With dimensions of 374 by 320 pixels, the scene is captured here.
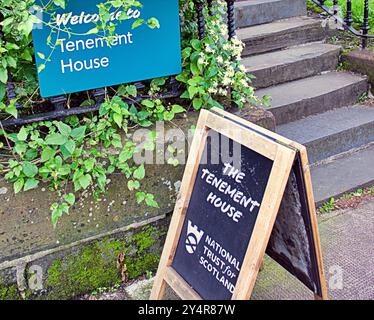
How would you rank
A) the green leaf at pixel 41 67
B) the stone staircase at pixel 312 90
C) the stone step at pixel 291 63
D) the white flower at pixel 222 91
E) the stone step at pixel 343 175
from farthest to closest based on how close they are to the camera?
the stone step at pixel 291 63, the stone staircase at pixel 312 90, the stone step at pixel 343 175, the white flower at pixel 222 91, the green leaf at pixel 41 67

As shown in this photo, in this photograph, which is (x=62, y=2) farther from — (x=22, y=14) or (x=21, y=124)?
(x=21, y=124)

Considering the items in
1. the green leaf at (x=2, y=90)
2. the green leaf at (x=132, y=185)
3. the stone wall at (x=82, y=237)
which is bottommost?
the stone wall at (x=82, y=237)

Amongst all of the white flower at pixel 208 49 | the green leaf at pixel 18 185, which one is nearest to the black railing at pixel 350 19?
the white flower at pixel 208 49

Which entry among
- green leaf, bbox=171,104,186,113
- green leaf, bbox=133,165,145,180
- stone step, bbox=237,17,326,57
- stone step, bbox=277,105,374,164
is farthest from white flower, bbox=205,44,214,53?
stone step, bbox=237,17,326,57

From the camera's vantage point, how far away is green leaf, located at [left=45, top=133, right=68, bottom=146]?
7.57ft

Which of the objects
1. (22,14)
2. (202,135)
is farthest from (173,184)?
(22,14)

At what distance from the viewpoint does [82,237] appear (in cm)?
253

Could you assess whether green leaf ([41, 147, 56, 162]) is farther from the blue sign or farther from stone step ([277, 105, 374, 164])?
stone step ([277, 105, 374, 164])

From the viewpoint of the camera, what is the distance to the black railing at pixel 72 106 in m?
2.36

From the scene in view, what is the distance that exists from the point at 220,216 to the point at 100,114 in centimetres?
82

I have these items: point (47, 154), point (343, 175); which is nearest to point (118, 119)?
point (47, 154)

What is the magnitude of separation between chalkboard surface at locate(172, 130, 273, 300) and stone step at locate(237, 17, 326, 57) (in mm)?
2196

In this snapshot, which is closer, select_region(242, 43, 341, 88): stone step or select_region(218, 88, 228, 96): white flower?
select_region(218, 88, 228, 96): white flower

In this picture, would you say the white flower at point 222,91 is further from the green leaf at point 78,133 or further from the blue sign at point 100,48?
the green leaf at point 78,133
